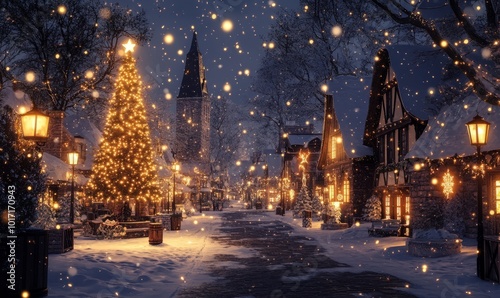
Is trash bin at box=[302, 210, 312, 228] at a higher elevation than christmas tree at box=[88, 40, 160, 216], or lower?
lower

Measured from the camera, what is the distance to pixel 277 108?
170 feet

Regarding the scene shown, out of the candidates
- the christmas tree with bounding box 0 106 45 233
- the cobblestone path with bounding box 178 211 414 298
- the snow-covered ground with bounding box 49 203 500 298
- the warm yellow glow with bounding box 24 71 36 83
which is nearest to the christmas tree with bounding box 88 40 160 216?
the snow-covered ground with bounding box 49 203 500 298

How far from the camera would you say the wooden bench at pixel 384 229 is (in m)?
24.1

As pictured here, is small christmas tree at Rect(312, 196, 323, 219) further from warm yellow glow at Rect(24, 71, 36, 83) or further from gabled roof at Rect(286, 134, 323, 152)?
gabled roof at Rect(286, 134, 323, 152)

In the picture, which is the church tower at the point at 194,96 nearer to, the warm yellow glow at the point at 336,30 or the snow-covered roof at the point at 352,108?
the warm yellow glow at the point at 336,30

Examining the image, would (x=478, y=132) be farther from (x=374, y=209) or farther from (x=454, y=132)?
(x=374, y=209)

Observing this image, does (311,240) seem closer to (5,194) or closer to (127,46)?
(127,46)

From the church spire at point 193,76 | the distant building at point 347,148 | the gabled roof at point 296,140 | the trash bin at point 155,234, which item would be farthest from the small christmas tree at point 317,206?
the church spire at point 193,76

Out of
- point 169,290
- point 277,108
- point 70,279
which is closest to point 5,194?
point 70,279

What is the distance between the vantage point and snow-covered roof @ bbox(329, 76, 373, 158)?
A: 31625mm

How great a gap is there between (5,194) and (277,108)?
43226mm

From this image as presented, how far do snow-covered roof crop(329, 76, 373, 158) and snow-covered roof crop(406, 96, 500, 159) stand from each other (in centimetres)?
894

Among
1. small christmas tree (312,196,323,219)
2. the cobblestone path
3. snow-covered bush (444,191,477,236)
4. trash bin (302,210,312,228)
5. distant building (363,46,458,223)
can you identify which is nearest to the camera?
the cobblestone path

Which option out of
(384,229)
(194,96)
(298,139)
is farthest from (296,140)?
(194,96)
